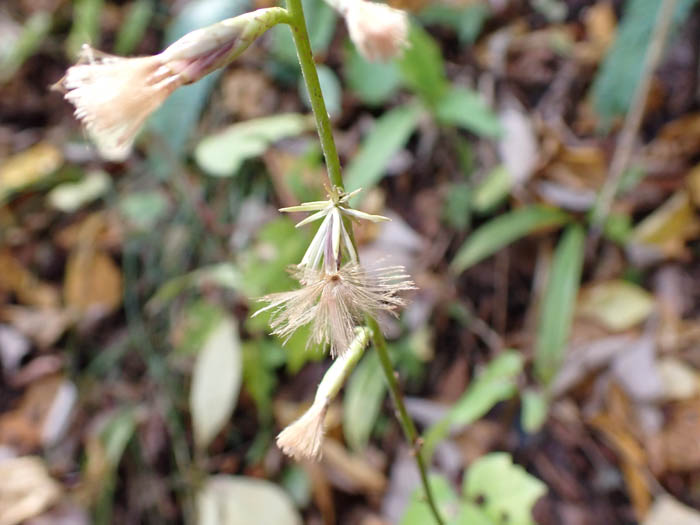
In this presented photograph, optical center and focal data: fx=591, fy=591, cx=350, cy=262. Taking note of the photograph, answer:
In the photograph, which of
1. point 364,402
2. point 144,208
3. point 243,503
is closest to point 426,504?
point 364,402

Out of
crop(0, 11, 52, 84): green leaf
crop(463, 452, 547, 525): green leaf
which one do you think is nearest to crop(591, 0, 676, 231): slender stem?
crop(463, 452, 547, 525): green leaf

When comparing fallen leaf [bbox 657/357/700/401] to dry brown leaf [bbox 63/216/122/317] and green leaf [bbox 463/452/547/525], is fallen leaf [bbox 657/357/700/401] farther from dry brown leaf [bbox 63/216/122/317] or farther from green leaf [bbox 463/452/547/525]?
dry brown leaf [bbox 63/216/122/317]

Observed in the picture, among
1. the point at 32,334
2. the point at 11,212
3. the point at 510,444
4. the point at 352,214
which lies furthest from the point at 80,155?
the point at 352,214

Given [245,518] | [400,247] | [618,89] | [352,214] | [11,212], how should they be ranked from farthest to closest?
[11,212], [400,247], [618,89], [245,518], [352,214]

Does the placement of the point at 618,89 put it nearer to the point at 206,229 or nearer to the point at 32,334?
the point at 206,229

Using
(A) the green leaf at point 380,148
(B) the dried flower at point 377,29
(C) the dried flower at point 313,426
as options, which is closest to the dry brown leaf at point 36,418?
(A) the green leaf at point 380,148

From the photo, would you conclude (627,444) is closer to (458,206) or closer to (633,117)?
(458,206)
